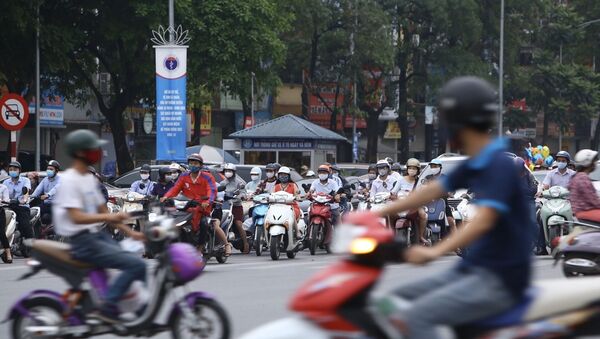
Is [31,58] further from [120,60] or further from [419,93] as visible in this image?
[419,93]

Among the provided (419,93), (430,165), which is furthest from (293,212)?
(419,93)

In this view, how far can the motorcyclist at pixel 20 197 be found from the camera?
21391mm

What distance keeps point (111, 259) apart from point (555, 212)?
12996 mm

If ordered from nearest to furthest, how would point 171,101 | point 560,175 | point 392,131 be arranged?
1. point 560,175
2. point 171,101
3. point 392,131

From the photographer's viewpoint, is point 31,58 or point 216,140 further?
point 216,140

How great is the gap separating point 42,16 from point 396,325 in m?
32.0

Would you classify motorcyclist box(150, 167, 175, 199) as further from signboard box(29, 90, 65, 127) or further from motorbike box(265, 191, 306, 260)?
signboard box(29, 90, 65, 127)

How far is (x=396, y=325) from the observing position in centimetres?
579

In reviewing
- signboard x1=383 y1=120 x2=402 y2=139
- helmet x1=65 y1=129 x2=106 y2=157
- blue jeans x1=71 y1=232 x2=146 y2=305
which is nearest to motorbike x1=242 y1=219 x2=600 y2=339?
blue jeans x1=71 y1=232 x2=146 y2=305

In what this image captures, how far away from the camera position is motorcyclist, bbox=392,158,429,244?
828 inches

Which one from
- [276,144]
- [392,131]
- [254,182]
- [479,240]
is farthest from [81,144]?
[392,131]

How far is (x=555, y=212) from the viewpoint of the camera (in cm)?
2061


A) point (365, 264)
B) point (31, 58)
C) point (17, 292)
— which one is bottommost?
point (17, 292)

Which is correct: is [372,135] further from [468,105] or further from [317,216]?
[468,105]
